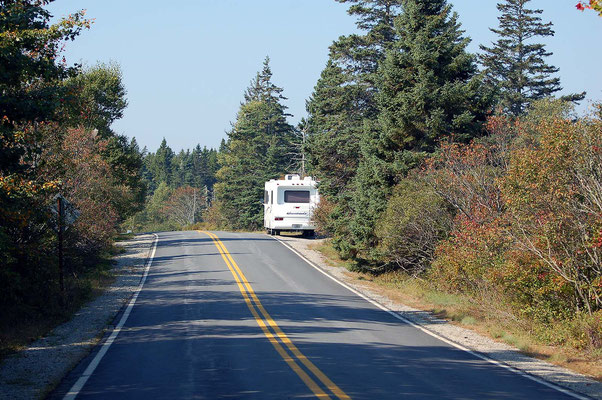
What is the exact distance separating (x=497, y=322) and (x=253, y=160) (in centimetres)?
6324

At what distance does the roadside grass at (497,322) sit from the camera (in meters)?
11.9

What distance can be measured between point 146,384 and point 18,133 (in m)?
5.96

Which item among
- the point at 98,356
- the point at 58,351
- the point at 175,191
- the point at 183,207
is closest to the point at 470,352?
the point at 98,356

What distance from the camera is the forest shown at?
12633mm

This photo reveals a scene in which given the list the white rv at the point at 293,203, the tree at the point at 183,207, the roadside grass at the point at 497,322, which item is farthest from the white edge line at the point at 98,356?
the tree at the point at 183,207

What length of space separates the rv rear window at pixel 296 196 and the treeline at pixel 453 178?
361 centimetres

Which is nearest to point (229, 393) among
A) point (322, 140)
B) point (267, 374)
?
point (267, 374)

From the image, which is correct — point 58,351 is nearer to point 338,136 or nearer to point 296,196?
point 338,136

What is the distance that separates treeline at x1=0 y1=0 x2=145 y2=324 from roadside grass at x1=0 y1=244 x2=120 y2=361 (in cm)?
6

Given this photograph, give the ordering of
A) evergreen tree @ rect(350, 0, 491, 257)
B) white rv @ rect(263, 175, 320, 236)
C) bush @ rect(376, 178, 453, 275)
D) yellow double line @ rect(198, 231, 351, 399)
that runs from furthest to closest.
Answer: white rv @ rect(263, 175, 320, 236), evergreen tree @ rect(350, 0, 491, 257), bush @ rect(376, 178, 453, 275), yellow double line @ rect(198, 231, 351, 399)

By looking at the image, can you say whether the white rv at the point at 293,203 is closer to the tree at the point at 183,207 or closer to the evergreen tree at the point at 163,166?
the tree at the point at 183,207

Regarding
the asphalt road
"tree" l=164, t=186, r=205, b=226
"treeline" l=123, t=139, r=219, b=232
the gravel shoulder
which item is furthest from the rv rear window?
"tree" l=164, t=186, r=205, b=226

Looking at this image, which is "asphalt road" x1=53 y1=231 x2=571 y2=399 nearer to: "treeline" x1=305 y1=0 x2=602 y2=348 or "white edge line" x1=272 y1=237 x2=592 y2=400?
"white edge line" x1=272 y1=237 x2=592 y2=400

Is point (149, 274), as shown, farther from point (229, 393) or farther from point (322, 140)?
point (229, 393)
